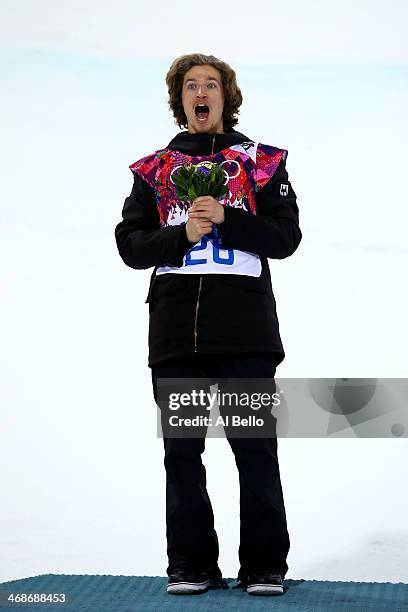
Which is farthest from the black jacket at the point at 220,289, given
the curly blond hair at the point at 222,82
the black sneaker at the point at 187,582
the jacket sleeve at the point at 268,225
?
the black sneaker at the point at 187,582

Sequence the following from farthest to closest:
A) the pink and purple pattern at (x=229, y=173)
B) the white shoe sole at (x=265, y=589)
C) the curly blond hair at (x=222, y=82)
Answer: the curly blond hair at (x=222, y=82), the pink and purple pattern at (x=229, y=173), the white shoe sole at (x=265, y=589)

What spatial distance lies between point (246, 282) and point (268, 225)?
155 mm

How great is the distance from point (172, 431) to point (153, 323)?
0.28 meters

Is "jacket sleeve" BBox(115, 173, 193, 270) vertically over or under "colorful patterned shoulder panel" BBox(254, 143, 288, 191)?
under

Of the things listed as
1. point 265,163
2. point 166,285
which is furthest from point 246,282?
point 265,163

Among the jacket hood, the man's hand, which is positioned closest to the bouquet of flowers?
the man's hand

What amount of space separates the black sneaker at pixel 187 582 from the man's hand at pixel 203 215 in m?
0.85

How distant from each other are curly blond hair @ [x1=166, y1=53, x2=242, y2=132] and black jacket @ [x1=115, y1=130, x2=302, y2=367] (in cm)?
17

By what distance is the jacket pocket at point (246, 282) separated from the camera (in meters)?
2.55

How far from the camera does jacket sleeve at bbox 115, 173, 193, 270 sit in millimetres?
2523

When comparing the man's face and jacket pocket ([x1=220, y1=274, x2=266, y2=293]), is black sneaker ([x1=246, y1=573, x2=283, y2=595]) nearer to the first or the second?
jacket pocket ([x1=220, y1=274, x2=266, y2=293])

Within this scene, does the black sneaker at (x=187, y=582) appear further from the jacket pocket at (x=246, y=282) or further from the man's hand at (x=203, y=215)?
the man's hand at (x=203, y=215)

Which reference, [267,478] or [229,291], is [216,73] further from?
[267,478]

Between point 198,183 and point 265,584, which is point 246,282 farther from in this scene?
point 265,584
